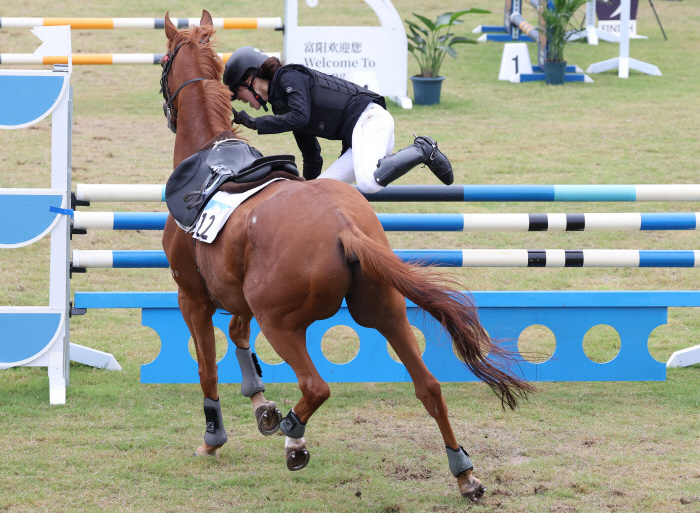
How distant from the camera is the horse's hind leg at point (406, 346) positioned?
11.5 feet

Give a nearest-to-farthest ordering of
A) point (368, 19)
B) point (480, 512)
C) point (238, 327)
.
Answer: point (480, 512) < point (238, 327) < point (368, 19)

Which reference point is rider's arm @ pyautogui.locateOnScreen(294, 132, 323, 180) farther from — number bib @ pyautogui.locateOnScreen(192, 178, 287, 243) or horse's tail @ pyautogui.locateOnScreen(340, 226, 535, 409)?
horse's tail @ pyautogui.locateOnScreen(340, 226, 535, 409)

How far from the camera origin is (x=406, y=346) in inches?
141

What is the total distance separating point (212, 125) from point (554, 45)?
1190cm

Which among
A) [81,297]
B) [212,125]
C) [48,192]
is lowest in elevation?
[81,297]

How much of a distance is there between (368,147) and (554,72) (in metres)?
11.4

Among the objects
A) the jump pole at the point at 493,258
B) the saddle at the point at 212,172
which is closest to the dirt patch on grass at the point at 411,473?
the jump pole at the point at 493,258

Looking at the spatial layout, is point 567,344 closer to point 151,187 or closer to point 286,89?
point 286,89

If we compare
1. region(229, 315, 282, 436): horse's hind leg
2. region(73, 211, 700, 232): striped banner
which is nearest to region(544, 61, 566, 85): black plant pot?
region(73, 211, 700, 232): striped banner

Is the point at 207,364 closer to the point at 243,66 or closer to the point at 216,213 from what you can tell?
the point at 216,213

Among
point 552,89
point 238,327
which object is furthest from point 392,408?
point 552,89

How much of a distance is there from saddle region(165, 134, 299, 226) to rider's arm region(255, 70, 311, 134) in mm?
160

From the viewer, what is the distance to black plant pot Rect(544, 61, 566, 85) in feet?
48.5

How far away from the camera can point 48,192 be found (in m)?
4.85
